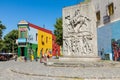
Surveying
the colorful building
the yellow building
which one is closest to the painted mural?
the colorful building

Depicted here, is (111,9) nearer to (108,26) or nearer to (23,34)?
(108,26)

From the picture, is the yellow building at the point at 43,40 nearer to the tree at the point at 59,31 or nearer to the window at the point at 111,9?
the tree at the point at 59,31

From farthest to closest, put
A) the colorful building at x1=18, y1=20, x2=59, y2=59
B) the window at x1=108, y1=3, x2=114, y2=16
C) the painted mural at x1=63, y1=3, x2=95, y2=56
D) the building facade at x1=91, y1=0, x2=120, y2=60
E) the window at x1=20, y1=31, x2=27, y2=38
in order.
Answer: the window at x1=20, y1=31, x2=27, y2=38 < the colorful building at x1=18, y1=20, x2=59, y2=59 < the window at x1=108, y1=3, x2=114, y2=16 < the building facade at x1=91, y1=0, x2=120, y2=60 < the painted mural at x1=63, y1=3, x2=95, y2=56

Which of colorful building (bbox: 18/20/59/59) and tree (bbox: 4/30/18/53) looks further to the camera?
tree (bbox: 4/30/18/53)

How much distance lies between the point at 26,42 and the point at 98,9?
2195 centimetres

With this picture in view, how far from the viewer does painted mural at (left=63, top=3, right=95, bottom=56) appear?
1809cm

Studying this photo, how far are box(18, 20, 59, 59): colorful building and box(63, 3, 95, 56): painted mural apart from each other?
2467cm

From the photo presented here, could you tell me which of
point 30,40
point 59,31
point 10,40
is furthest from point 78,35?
point 10,40

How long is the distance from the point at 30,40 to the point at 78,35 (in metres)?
30.4

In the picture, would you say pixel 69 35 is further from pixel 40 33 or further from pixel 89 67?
pixel 40 33

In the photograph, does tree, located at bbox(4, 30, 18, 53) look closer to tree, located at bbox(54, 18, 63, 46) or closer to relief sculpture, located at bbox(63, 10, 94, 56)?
tree, located at bbox(54, 18, 63, 46)

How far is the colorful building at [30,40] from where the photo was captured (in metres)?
46.8

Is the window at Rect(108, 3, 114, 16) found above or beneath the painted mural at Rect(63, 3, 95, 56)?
above

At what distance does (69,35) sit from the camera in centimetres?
1892
